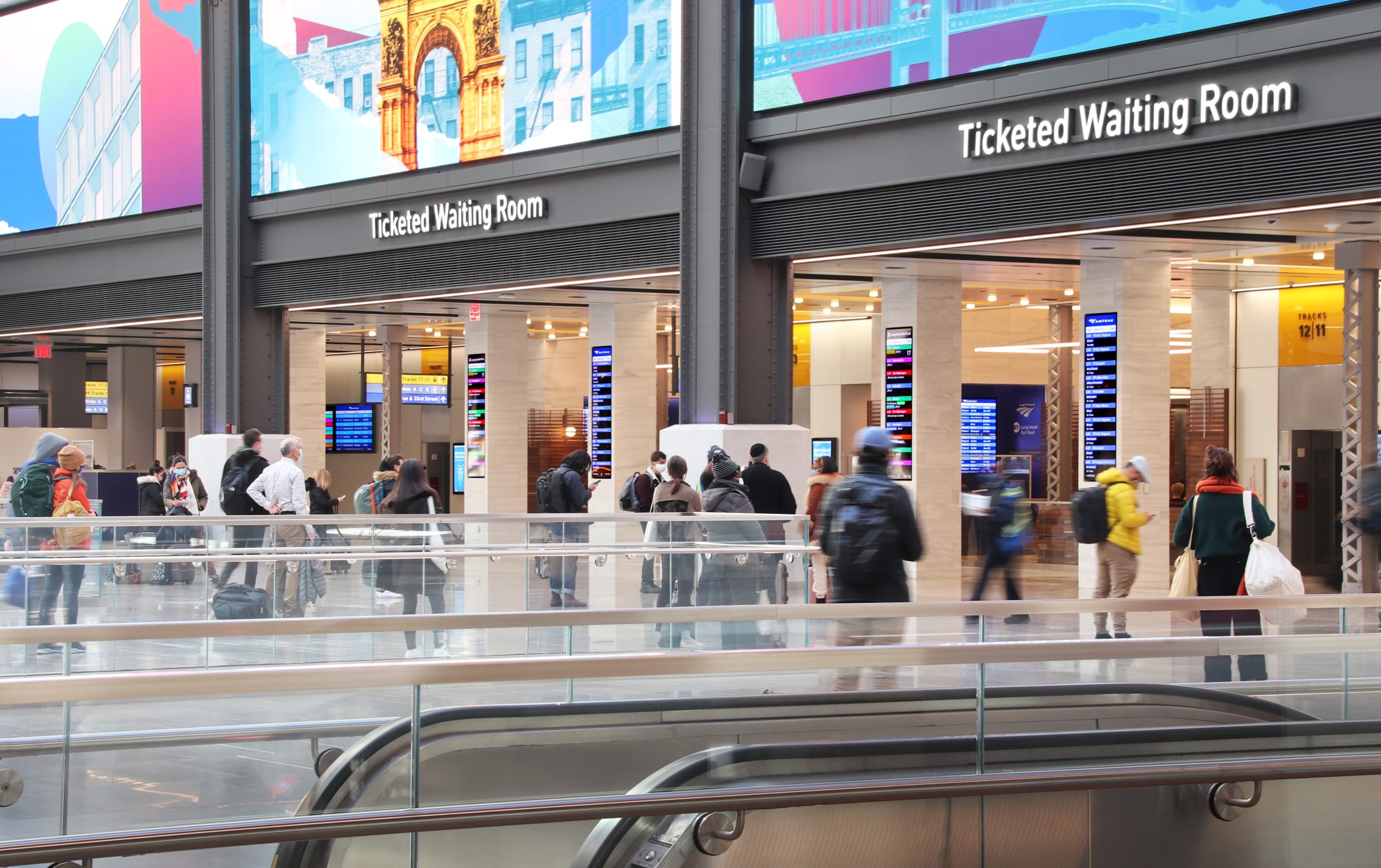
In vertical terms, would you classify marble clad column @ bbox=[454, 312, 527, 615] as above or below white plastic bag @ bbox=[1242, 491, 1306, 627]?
above

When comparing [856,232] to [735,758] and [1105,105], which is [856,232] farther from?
[735,758]

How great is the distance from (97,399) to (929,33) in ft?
97.4

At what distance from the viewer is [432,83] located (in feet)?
63.2

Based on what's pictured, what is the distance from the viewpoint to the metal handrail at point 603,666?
Result: 328cm

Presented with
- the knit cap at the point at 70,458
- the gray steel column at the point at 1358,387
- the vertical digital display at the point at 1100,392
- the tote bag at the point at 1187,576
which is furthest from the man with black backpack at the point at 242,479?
the gray steel column at the point at 1358,387

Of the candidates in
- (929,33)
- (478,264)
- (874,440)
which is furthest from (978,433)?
(874,440)

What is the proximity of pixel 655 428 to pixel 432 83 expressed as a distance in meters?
6.01

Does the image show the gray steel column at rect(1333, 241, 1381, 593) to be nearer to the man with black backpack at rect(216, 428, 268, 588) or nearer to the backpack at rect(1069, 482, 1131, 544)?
the backpack at rect(1069, 482, 1131, 544)

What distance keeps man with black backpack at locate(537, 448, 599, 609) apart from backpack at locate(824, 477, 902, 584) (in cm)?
462

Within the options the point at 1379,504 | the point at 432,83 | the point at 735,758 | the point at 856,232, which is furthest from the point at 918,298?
the point at 735,758

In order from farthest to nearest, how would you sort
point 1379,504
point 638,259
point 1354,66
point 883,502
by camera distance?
point 638,259
point 1354,66
point 1379,504
point 883,502

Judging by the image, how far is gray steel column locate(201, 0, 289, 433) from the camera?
21.9 meters

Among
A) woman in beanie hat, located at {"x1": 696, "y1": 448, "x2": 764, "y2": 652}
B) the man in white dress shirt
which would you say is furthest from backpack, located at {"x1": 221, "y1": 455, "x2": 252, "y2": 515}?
woman in beanie hat, located at {"x1": 696, "y1": 448, "x2": 764, "y2": 652}

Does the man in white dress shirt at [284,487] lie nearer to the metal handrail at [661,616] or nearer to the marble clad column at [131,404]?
Answer: the metal handrail at [661,616]
